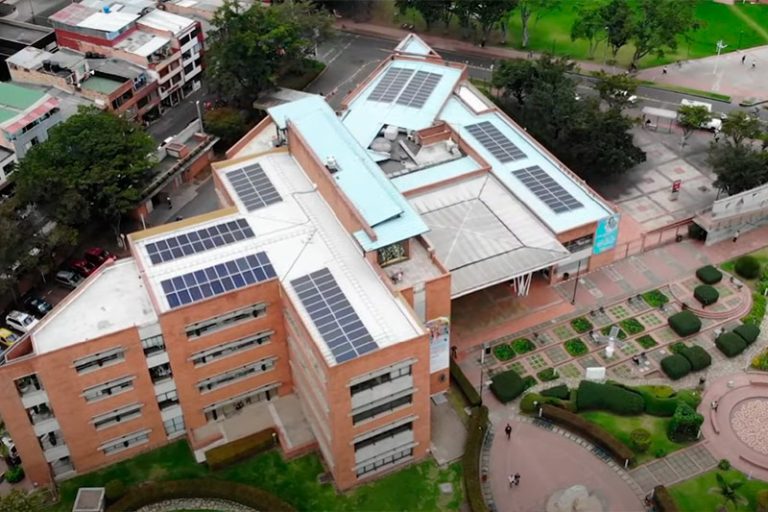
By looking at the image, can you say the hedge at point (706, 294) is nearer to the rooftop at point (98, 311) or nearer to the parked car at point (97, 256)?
the rooftop at point (98, 311)

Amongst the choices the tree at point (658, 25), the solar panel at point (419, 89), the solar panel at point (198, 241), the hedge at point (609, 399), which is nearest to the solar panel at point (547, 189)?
the solar panel at point (419, 89)

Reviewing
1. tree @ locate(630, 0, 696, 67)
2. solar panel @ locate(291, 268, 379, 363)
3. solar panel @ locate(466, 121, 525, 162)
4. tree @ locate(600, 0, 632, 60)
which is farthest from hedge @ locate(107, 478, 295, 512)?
tree @ locate(630, 0, 696, 67)

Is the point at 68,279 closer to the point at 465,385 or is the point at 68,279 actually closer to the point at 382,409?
the point at 382,409

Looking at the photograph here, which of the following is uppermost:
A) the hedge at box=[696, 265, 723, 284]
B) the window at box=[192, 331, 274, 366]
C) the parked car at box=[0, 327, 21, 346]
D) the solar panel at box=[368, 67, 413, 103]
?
the solar panel at box=[368, 67, 413, 103]

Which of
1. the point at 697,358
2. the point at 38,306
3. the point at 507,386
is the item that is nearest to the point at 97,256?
the point at 38,306

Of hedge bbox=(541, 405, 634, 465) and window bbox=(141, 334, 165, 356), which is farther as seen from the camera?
hedge bbox=(541, 405, 634, 465)

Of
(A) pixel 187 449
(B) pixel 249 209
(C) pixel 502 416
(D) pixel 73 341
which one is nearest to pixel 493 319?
(C) pixel 502 416

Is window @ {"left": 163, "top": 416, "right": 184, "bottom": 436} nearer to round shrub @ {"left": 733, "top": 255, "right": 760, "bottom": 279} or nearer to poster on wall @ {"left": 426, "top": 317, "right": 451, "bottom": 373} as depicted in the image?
poster on wall @ {"left": 426, "top": 317, "right": 451, "bottom": 373}
